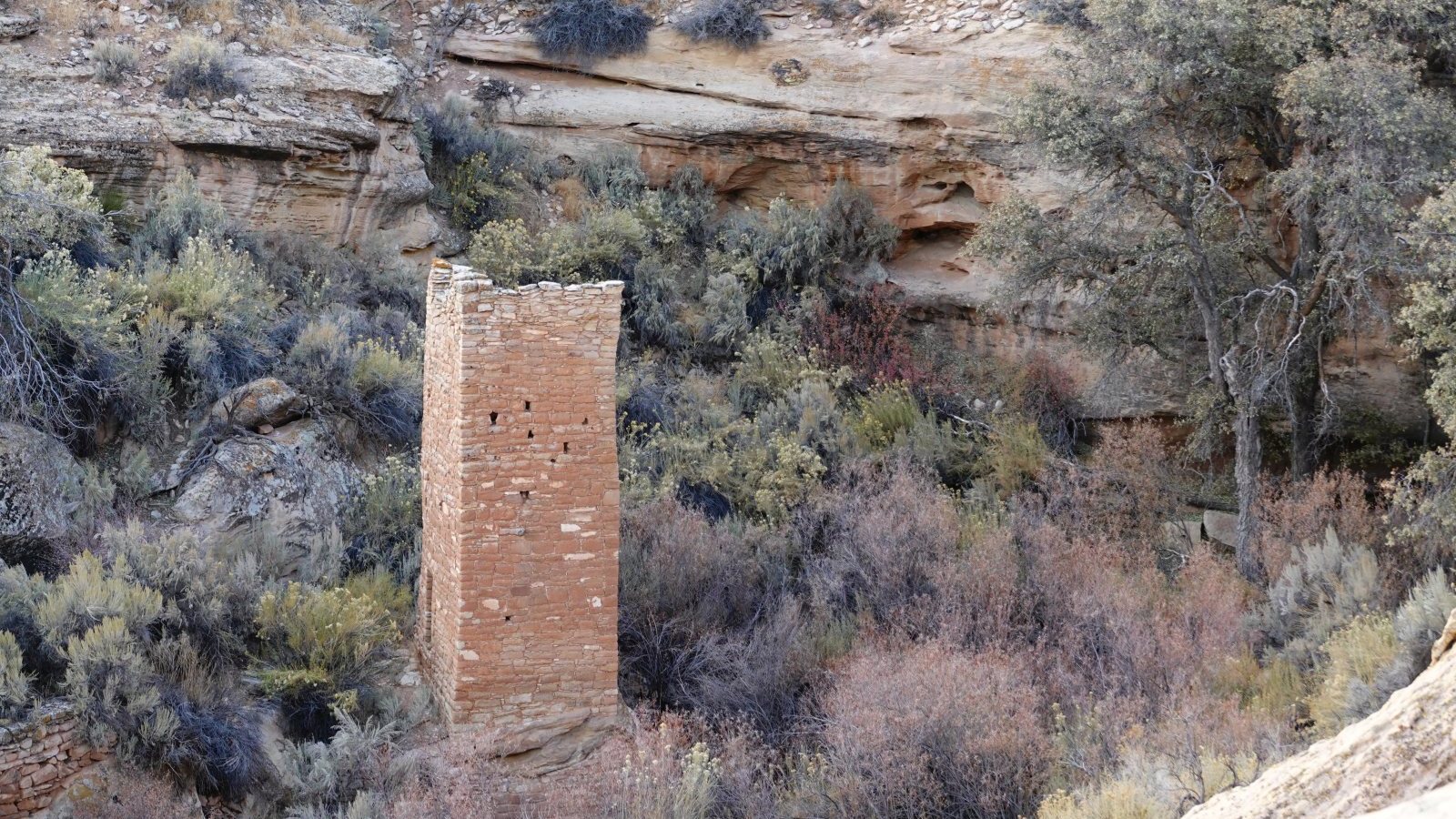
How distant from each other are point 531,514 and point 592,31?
11.6 metres

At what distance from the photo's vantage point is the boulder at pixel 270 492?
11.4 meters

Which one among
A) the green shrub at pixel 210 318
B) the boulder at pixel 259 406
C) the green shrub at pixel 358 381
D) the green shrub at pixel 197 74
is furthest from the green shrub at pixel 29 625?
the green shrub at pixel 197 74

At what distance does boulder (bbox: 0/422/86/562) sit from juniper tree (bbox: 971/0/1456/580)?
30.5ft

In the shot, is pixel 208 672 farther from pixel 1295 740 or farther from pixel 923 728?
pixel 1295 740

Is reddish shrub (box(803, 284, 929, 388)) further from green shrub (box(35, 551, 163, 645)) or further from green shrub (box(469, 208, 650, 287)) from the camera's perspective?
green shrub (box(35, 551, 163, 645))

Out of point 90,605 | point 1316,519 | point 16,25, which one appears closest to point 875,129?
point 1316,519

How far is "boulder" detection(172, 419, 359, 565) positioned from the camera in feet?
37.6

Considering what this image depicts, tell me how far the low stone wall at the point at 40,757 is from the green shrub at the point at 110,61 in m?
8.97

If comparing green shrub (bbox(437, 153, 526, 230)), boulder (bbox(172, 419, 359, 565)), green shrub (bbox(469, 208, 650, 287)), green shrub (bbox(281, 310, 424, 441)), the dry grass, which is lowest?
the dry grass

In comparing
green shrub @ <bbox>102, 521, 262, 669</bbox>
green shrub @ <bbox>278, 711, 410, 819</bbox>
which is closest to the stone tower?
green shrub @ <bbox>278, 711, 410, 819</bbox>

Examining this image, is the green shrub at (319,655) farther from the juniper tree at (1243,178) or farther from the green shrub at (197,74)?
the juniper tree at (1243,178)

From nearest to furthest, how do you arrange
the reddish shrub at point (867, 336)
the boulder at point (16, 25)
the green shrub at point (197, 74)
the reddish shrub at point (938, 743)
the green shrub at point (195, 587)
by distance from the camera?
the reddish shrub at point (938, 743), the green shrub at point (195, 587), the boulder at point (16, 25), the green shrub at point (197, 74), the reddish shrub at point (867, 336)

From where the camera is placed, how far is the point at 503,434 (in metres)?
9.38

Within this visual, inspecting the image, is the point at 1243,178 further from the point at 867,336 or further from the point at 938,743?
the point at 938,743
